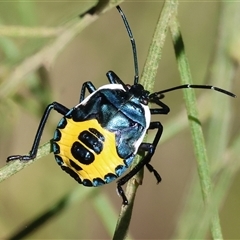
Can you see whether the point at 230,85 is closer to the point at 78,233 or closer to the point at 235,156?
the point at 235,156

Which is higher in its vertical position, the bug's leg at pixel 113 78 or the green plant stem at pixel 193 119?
the bug's leg at pixel 113 78

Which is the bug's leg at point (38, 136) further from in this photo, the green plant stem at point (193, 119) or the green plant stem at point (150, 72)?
the green plant stem at point (193, 119)

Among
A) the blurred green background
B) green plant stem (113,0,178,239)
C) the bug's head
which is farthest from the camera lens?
the blurred green background

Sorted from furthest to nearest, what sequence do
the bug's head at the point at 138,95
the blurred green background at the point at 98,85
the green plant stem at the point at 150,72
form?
the blurred green background at the point at 98,85, the bug's head at the point at 138,95, the green plant stem at the point at 150,72

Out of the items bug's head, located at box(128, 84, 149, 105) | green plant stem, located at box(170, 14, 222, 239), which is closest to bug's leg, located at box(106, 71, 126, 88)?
bug's head, located at box(128, 84, 149, 105)

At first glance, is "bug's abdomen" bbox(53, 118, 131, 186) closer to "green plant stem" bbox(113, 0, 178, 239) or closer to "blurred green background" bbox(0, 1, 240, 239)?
"green plant stem" bbox(113, 0, 178, 239)

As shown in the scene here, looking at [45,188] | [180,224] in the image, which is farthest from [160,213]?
[180,224]

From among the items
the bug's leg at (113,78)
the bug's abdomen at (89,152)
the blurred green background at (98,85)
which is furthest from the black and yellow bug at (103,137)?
the blurred green background at (98,85)
